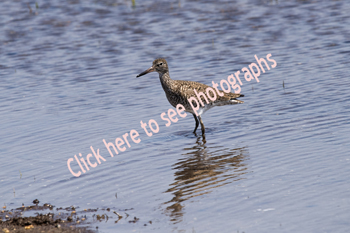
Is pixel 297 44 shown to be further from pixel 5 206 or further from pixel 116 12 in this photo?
pixel 5 206

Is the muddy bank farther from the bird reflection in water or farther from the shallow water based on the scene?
the bird reflection in water

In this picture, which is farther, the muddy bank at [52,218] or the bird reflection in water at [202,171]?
the bird reflection in water at [202,171]

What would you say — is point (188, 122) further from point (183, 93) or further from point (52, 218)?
point (52, 218)

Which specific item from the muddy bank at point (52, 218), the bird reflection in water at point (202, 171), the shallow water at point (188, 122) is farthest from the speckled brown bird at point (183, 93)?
the muddy bank at point (52, 218)

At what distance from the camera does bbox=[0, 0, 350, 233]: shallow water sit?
24.7 ft

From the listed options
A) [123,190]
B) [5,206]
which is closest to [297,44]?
[123,190]

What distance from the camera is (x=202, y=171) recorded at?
9078mm

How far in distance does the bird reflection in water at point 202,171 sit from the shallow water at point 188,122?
3 cm

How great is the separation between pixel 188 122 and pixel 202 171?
3.75 metres

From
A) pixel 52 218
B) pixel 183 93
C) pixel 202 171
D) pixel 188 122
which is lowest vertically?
pixel 188 122

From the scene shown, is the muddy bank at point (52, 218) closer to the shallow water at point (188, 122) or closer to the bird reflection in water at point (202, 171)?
the shallow water at point (188, 122)

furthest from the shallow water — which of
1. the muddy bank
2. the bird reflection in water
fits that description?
the muddy bank

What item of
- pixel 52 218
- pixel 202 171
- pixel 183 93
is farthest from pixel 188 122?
pixel 52 218

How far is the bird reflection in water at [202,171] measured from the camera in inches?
315
